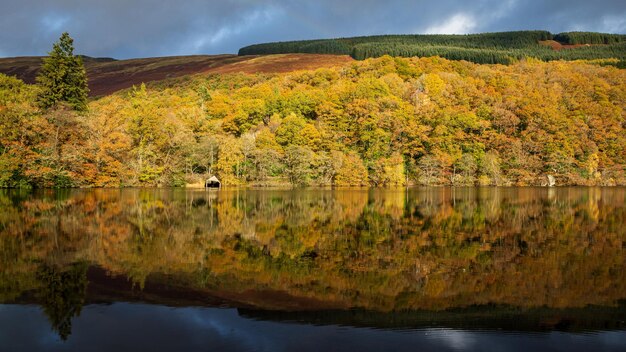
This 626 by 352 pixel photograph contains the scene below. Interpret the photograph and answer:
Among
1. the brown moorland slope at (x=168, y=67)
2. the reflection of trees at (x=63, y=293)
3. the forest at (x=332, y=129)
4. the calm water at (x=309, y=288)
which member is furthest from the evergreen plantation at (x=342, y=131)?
the reflection of trees at (x=63, y=293)

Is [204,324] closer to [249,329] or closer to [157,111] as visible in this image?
[249,329]

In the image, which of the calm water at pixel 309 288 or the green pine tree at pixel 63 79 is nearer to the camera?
the calm water at pixel 309 288

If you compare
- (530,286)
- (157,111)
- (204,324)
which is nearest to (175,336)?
(204,324)

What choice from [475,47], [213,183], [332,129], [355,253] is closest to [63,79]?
[213,183]

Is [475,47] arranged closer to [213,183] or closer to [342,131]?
[342,131]

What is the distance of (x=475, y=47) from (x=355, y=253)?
152510 millimetres

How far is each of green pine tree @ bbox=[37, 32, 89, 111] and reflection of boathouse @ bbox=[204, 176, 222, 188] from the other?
57.2 feet

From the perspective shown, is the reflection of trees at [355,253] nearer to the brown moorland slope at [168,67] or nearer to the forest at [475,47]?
the brown moorland slope at [168,67]

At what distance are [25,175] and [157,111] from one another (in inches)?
766

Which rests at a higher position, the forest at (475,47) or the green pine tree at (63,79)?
the forest at (475,47)

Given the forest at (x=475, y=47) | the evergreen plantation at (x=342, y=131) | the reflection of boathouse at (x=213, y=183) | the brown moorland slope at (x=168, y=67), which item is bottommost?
the reflection of boathouse at (x=213, y=183)

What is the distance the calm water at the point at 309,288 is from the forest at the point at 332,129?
37.8 metres

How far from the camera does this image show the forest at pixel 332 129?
5644cm

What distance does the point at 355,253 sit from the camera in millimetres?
14977
